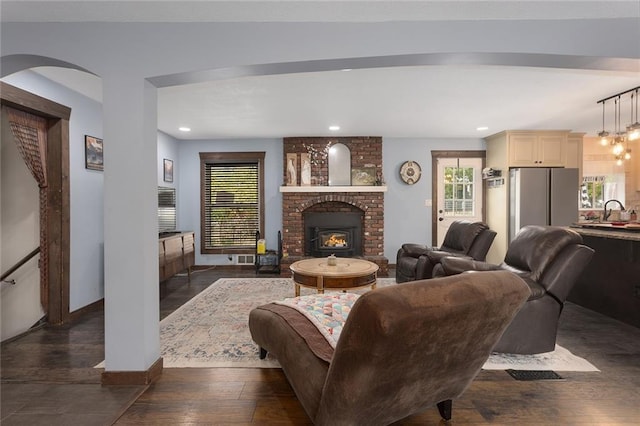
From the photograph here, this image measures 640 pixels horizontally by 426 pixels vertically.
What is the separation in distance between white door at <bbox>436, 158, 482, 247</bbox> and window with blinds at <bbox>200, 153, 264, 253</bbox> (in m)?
3.47

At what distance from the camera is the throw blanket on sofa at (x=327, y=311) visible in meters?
1.98

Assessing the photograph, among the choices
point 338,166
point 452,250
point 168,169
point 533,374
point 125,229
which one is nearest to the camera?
point 125,229

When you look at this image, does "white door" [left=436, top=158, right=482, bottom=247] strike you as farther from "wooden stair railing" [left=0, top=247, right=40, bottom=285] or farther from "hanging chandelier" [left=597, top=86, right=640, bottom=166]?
"wooden stair railing" [left=0, top=247, right=40, bottom=285]

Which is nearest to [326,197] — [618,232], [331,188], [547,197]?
[331,188]

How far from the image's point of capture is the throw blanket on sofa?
77.8 inches

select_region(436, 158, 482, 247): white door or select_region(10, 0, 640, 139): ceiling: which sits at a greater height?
select_region(10, 0, 640, 139): ceiling

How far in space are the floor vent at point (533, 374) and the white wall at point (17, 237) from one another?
14.5 ft

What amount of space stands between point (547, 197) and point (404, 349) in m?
5.27

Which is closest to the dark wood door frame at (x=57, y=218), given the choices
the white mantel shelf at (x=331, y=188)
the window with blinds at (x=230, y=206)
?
the window with blinds at (x=230, y=206)

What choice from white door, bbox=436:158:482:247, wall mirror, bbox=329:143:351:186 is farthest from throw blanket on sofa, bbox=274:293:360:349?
white door, bbox=436:158:482:247

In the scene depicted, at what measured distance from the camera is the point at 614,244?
11.3 feet

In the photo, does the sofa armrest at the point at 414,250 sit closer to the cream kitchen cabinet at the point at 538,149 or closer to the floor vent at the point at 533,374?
the floor vent at the point at 533,374

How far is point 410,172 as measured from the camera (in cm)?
620

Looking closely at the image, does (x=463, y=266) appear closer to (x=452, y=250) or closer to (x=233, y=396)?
(x=452, y=250)
